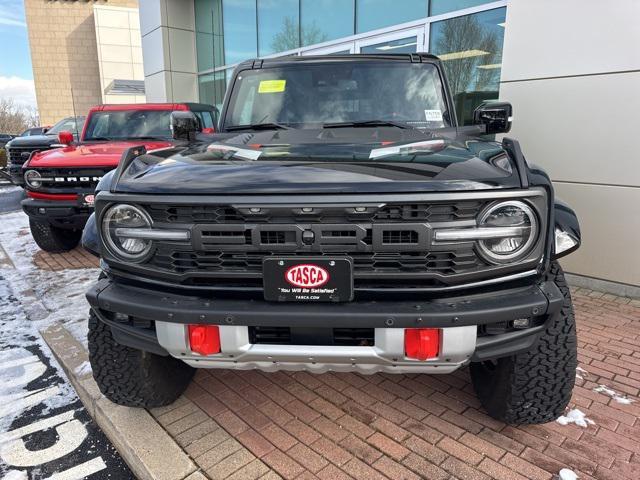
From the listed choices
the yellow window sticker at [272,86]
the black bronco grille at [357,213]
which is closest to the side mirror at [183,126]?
the yellow window sticker at [272,86]

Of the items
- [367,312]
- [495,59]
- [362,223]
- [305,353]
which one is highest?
[495,59]

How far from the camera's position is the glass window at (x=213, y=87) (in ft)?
39.0

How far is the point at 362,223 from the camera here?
177 cm

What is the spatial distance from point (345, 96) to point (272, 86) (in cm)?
51

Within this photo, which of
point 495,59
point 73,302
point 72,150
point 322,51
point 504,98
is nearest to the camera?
point 73,302

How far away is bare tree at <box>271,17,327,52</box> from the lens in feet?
29.3

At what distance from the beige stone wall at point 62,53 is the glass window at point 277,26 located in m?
27.6

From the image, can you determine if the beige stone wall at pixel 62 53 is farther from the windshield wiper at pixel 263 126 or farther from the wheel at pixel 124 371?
the wheel at pixel 124 371

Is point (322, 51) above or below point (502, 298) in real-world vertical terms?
above

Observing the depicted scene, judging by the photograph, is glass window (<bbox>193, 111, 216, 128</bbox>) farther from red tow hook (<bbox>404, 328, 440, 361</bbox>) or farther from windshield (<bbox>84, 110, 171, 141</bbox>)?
red tow hook (<bbox>404, 328, 440, 361</bbox>)

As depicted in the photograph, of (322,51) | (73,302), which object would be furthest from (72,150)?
(322,51)

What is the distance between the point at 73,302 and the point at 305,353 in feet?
10.5

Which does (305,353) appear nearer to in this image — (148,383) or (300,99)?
(148,383)

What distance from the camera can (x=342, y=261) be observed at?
1.76 m
